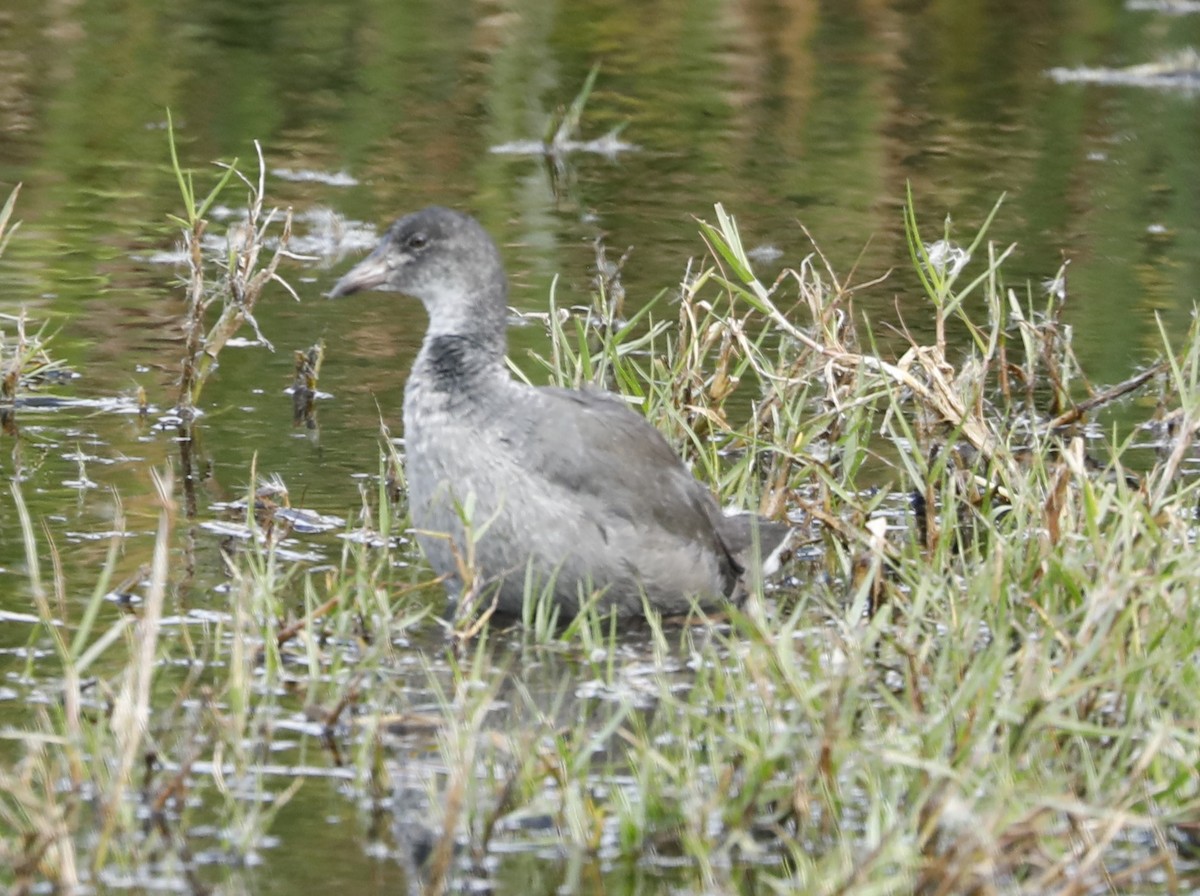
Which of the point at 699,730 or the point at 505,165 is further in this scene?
the point at 505,165

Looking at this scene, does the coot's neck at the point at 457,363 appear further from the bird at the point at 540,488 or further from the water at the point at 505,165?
the water at the point at 505,165

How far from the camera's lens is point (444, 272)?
20.8 ft

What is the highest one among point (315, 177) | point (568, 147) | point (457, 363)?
point (457, 363)

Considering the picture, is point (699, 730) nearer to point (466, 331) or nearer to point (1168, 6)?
point (466, 331)

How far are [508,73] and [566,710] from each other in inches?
377

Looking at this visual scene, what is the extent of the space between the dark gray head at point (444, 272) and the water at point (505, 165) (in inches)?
29.2

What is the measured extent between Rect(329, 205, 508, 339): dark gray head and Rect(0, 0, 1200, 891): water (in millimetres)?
741

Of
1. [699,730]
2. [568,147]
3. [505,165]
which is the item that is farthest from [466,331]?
[568,147]

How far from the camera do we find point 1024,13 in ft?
57.4

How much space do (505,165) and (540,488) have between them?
620 cm

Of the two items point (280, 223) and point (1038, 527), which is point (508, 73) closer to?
point (280, 223)

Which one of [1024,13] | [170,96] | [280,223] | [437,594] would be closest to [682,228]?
[280,223]

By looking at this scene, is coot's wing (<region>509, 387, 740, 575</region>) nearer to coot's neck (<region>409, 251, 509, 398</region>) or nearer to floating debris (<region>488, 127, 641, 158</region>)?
coot's neck (<region>409, 251, 509, 398</region>)

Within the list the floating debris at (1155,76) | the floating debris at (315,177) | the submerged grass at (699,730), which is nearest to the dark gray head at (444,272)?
A: the submerged grass at (699,730)
